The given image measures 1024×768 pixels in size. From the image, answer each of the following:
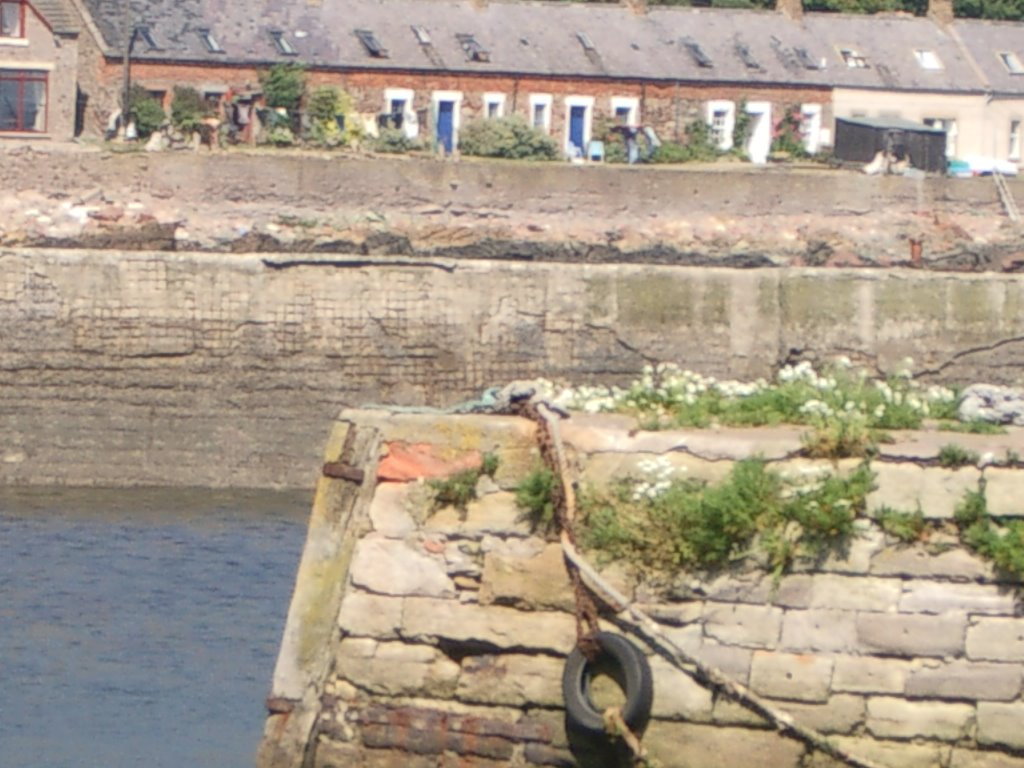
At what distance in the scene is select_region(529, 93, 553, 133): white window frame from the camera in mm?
41750

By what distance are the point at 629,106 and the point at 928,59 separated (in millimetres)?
7200

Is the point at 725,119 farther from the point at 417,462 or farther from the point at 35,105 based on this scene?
the point at 417,462

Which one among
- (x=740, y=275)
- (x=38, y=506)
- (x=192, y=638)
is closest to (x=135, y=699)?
(x=192, y=638)

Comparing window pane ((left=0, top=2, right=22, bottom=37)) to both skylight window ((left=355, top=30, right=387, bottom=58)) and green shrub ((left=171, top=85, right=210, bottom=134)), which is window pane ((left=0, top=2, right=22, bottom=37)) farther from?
skylight window ((left=355, top=30, right=387, bottom=58))

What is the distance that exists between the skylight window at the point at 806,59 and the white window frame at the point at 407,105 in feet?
26.3

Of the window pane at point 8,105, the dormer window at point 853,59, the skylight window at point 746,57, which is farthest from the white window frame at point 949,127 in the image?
the window pane at point 8,105

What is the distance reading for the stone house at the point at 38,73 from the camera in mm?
37406

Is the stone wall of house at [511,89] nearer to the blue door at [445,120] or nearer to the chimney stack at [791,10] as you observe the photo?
the blue door at [445,120]

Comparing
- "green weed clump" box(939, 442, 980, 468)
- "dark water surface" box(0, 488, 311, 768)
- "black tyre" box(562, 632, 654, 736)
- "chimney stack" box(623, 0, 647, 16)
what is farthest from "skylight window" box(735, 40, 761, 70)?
"black tyre" box(562, 632, 654, 736)

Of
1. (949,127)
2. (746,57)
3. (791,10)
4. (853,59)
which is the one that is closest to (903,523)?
(746,57)

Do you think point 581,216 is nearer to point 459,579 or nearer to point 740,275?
point 740,275

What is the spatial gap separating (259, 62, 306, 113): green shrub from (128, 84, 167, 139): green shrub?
1.70 m

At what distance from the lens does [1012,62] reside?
157ft

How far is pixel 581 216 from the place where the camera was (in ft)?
107
